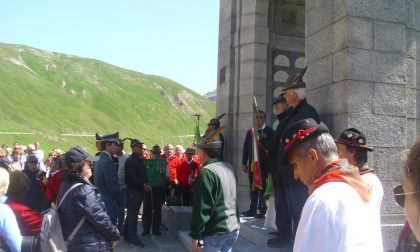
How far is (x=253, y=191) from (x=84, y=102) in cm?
12472

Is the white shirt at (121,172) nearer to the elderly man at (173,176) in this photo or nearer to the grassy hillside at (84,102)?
the elderly man at (173,176)

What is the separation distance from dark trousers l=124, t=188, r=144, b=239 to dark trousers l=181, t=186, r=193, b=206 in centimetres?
222

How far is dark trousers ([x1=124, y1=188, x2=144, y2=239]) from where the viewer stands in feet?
25.7

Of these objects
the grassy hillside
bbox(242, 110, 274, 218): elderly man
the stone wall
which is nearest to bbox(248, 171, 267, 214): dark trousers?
bbox(242, 110, 274, 218): elderly man

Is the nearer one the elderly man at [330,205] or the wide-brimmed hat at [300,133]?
the elderly man at [330,205]

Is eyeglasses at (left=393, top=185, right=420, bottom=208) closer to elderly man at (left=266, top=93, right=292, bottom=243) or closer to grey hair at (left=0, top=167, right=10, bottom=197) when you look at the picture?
elderly man at (left=266, top=93, right=292, bottom=243)

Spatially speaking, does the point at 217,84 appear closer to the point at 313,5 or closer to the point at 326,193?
the point at 313,5

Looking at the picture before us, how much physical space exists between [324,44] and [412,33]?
1391mm

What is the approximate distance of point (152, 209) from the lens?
872 cm

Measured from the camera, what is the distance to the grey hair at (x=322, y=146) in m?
2.11

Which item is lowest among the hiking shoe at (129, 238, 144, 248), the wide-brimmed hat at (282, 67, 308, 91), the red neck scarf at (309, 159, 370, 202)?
the hiking shoe at (129, 238, 144, 248)

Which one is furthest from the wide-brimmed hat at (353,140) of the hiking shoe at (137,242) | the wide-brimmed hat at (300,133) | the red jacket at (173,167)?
the red jacket at (173,167)

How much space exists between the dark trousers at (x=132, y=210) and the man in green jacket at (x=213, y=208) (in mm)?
3799

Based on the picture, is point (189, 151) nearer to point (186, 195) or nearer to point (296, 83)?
point (186, 195)
